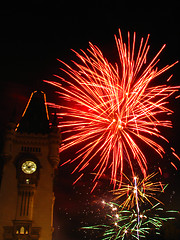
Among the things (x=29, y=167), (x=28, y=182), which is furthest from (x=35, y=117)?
(x=28, y=182)

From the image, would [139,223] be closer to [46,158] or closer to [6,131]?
[46,158]

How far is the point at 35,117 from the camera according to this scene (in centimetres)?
4484

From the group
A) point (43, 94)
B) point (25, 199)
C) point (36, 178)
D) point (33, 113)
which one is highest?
point (43, 94)

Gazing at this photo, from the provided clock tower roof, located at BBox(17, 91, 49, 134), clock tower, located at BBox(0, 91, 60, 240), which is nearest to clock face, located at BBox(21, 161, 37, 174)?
clock tower, located at BBox(0, 91, 60, 240)

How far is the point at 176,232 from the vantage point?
31.6 meters

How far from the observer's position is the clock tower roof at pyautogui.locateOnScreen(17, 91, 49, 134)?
41.9 m

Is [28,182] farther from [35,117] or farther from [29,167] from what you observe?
[35,117]

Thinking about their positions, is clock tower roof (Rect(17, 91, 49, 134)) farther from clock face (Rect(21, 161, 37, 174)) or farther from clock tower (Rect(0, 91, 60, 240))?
clock face (Rect(21, 161, 37, 174))

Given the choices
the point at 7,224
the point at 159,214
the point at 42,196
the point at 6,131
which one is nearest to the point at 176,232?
the point at 159,214

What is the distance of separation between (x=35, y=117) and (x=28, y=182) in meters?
11.7

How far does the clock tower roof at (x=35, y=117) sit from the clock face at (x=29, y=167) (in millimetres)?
5256

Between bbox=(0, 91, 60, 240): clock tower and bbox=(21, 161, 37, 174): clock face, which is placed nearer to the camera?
bbox=(0, 91, 60, 240): clock tower

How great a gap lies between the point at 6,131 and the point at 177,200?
23954mm

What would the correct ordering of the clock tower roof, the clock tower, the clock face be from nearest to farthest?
the clock tower < the clock face < the clock tower roof
